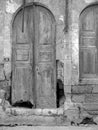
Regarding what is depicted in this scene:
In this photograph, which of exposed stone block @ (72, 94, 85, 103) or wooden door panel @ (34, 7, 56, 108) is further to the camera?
wooden door panel @ (34, 7, 56, 108)

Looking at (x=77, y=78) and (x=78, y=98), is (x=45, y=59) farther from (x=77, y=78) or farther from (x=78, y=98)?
(x=78, y=98)

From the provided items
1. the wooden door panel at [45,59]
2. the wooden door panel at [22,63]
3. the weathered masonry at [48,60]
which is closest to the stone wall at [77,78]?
the weathered masonry at [48,60]

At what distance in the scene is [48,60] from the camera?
23.1 ft

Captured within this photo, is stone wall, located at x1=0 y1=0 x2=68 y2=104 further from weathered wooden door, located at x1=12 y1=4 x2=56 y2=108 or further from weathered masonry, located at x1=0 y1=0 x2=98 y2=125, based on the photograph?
weathered wooden door, located at x1=12 y1=4 x2=56 y2=108

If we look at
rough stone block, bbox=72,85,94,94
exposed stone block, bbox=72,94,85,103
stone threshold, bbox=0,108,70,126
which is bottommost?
stone threshold, bbox=0,108,70,126

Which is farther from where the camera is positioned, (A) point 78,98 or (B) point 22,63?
(B) point 22,63

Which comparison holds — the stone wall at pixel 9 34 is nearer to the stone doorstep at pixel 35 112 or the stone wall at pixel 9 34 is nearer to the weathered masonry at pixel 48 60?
the weathered masonry at pixel 48 60

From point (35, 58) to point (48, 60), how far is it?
1.07 ft

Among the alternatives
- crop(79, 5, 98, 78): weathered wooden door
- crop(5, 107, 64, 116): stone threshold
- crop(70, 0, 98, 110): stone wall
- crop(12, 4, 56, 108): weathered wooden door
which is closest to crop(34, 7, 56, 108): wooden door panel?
crop(12, 4, 56, 108): weathered wooden door

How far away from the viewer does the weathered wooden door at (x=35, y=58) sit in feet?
23.0

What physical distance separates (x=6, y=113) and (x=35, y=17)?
Answer: 2471 millimetres

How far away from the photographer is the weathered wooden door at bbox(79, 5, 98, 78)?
22.9 ft

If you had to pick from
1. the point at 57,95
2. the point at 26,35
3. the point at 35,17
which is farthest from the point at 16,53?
the point at 57,95

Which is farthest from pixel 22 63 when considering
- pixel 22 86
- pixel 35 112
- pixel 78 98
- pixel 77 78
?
pixel 78 98
